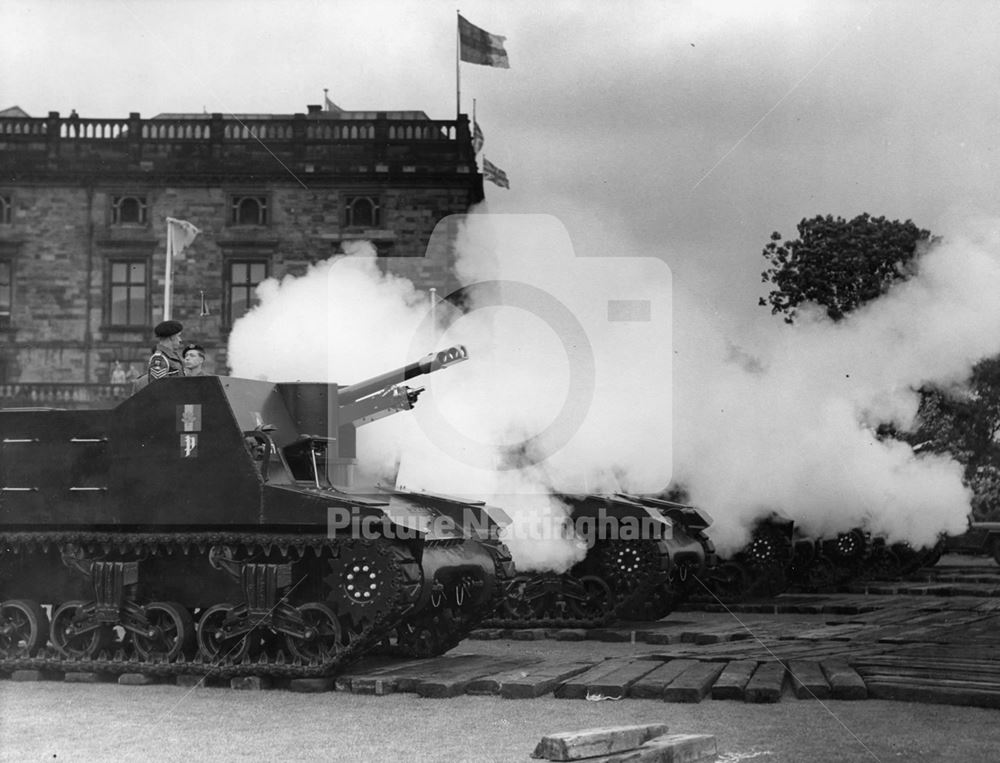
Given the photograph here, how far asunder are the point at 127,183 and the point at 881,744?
4423cm

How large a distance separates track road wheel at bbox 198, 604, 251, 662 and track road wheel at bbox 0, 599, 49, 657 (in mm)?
1717

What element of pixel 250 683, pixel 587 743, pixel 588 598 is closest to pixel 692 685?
pixel 587 743

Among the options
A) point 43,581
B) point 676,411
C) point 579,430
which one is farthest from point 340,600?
point 676,411

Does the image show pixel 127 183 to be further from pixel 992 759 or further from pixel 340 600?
pixel 992 759

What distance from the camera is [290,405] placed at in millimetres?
14641

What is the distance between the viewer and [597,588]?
61.8 ft

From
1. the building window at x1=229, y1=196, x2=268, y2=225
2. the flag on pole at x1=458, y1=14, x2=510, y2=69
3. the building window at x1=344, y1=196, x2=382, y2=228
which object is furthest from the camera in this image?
the building window at x1=229, y1=196, x2=268, y2=225

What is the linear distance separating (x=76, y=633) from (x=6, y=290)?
129 feet

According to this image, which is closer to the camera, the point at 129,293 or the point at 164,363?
the point at 164,363

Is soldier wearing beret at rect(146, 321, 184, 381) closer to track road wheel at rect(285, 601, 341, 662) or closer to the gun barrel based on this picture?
the gun barrel

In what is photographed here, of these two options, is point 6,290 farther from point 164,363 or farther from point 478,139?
point 164,363

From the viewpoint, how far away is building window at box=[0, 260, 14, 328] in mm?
49844

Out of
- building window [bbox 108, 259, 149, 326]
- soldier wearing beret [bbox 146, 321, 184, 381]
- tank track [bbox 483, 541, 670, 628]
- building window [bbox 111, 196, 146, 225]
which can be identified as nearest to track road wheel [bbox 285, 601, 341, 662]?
soldier wearing beret [bbox 146, 321, 184, 381]

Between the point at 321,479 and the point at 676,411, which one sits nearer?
the point at 321,479
